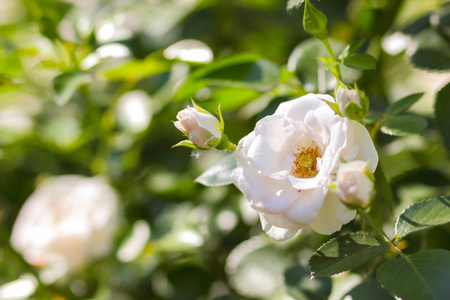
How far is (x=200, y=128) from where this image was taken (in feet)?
1.45

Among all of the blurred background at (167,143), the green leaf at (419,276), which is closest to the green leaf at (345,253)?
the green leaf at (419,276)

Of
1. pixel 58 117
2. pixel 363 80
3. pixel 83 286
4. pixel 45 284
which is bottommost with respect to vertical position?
pixel 83 286

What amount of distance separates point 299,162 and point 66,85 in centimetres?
39

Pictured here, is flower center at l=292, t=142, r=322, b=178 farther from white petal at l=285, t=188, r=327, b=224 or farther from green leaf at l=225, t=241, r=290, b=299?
green leaf at l=225, t=241, r=290, b=299

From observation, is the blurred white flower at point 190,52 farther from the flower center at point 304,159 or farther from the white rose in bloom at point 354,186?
the white rose in bloom at point 354,186

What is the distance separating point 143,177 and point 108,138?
0.34 feet

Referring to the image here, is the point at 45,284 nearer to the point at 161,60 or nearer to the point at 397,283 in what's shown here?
the point at 161,60

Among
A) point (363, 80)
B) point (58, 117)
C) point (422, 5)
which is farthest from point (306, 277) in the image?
point (422, 5)

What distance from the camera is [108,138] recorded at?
944mm

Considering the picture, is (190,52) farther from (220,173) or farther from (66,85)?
(220,173)

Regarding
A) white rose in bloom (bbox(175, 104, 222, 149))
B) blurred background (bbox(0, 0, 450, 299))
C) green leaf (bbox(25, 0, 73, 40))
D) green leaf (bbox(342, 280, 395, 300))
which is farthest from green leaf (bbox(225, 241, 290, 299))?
green leaf (bbox(25, 0, 73, 40))

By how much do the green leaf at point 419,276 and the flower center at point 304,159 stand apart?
114 mm

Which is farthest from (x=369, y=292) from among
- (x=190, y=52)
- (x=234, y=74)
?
(x=190, y=52)

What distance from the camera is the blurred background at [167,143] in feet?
2.13
